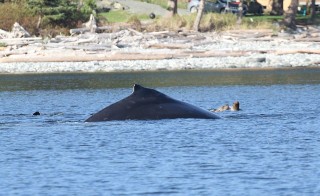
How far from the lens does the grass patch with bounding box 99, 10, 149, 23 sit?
76.2 meters

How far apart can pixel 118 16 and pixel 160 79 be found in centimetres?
2510

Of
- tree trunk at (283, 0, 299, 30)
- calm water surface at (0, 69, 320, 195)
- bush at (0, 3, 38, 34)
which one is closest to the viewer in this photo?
calm water surface at (0, 69, 320, 195)

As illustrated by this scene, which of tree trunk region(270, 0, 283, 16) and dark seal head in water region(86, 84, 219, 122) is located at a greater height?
dark seal head in water region(86, 84, 219, 122)

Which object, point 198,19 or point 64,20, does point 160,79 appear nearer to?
point 198,19

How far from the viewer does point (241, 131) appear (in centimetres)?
2767

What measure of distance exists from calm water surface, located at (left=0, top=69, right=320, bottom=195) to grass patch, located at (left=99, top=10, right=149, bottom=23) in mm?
34577

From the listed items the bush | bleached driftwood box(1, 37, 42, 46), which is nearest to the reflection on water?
bleached driftwood box(1, 37, 42, 46)

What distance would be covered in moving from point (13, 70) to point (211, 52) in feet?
34.2

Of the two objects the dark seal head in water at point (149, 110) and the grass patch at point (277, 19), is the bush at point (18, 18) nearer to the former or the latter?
the grass patch at point (277, 19)

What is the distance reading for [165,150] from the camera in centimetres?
2455

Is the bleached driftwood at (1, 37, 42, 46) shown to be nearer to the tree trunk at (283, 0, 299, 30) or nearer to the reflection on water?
the reflection on water

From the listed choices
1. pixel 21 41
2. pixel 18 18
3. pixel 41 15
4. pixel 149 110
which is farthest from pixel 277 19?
pixel 149 110

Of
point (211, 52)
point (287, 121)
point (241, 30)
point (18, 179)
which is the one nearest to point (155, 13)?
point (241, 30)

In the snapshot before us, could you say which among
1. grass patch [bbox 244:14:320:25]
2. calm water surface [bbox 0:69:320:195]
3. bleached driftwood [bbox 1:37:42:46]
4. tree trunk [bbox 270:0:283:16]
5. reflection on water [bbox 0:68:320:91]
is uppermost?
calm water surface [bbox 0:69:320:195]
